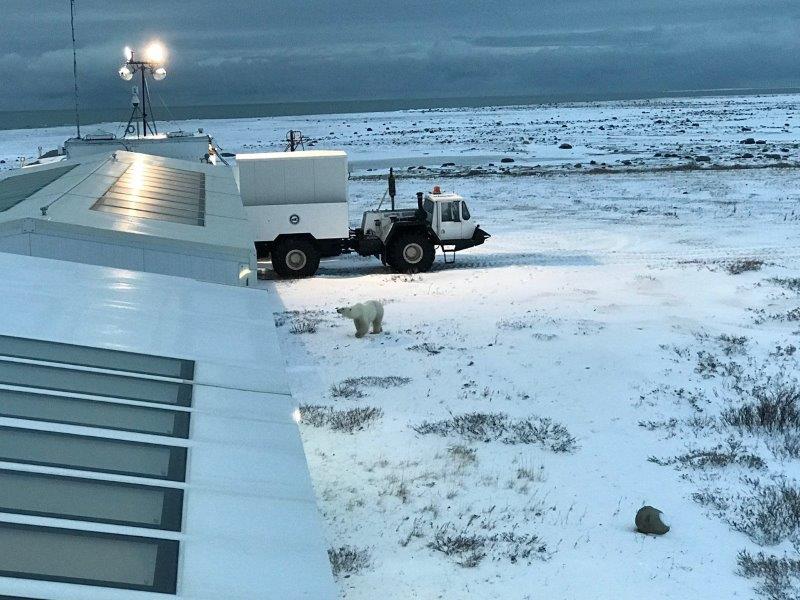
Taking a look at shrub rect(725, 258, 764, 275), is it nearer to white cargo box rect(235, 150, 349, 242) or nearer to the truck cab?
the truck cab

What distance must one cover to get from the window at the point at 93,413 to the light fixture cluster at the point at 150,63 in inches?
990

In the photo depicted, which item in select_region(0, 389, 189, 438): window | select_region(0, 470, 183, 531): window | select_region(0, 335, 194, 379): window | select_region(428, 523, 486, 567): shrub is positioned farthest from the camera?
select_region(428, 523, 486, 567): shrub

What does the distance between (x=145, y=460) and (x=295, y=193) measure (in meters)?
19.2

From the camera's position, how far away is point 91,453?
5.98m

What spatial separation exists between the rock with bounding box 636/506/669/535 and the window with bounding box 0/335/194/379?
525cm

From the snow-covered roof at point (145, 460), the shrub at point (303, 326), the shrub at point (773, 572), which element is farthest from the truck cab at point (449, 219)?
the shrub at point (773, 572)

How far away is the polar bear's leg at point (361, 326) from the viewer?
17766 millimetres

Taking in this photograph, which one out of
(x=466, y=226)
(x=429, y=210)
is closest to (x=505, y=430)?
(x=466, y=226)

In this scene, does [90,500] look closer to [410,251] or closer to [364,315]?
[364,315]

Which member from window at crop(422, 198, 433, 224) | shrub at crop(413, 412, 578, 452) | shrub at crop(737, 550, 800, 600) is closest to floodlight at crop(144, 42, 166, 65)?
window at crop(422, 198, 433, 224)

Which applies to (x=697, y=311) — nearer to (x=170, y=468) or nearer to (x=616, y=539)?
(x=616, y=539)

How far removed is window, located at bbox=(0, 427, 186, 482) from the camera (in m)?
5.82

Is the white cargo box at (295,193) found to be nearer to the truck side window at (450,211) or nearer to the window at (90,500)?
Answer: the truck side window at (450,211)

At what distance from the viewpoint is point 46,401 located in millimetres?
6789
